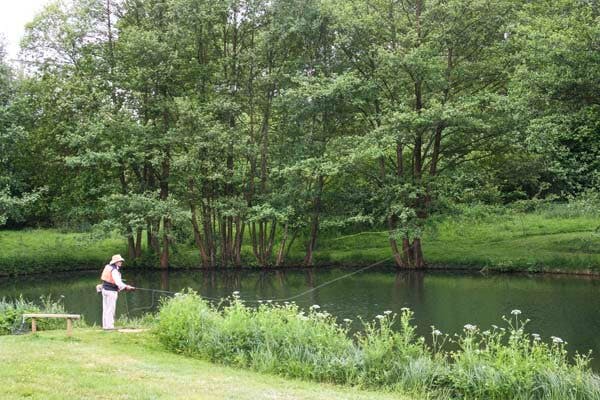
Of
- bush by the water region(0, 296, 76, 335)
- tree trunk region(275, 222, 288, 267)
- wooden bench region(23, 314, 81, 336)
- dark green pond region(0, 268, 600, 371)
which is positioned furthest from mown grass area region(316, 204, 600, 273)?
bush by the water region(0, 296, 76, 335)

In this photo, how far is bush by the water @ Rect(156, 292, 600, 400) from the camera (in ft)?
31.5

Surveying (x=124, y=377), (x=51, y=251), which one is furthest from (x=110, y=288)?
(x=51, y=251)

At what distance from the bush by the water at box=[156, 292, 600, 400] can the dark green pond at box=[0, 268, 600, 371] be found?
455 cm

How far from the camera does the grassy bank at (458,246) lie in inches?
1196

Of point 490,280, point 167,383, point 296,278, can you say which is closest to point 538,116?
point 490,280

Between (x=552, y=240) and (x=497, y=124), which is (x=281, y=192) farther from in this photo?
(x=552, y=240)

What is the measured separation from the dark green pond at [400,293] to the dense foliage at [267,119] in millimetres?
3015

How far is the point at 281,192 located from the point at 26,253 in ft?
51.6

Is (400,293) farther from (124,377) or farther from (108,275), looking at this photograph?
(124,377)

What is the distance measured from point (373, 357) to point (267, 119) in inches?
1064

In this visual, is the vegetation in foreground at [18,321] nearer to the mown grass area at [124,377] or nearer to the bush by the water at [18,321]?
the bush by the water at [18,321]

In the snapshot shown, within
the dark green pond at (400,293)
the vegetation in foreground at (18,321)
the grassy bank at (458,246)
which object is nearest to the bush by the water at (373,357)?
the vegetation in foreground at (18,321)

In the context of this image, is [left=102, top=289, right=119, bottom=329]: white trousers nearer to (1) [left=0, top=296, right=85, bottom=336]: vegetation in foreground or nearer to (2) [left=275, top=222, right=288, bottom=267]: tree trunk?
(1) [left=0, top=296, right=85, bottom=336]: vegetation in foreground

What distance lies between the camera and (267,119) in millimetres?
36250
